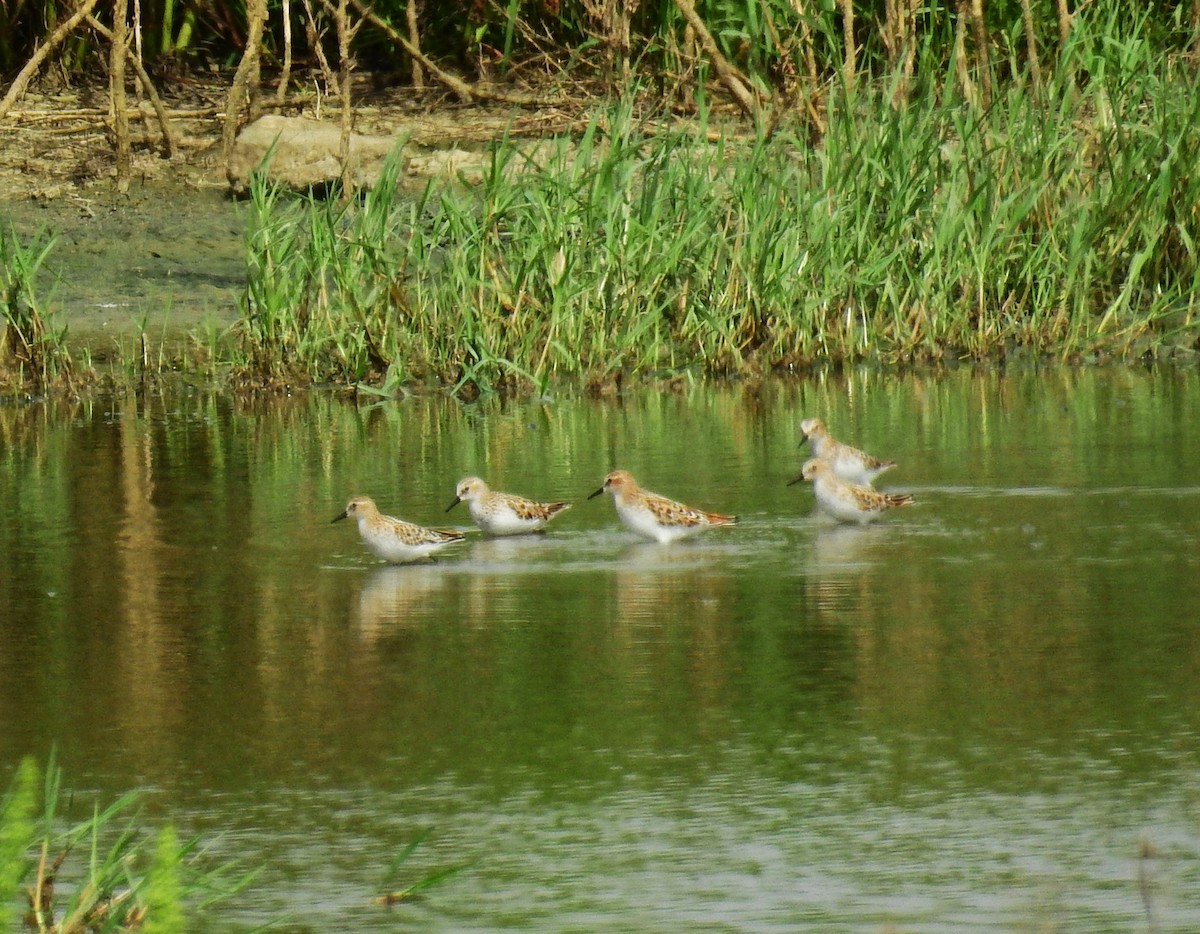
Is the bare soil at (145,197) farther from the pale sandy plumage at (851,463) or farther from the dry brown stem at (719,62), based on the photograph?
the pale sandy plumage at (851,463)

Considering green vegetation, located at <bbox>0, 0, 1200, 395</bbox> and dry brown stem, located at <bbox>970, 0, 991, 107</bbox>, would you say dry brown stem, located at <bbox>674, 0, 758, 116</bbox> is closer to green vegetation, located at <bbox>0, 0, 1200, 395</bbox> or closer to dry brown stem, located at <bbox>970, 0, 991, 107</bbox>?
dry brown stem, located at <bbox>970, 0, 991, 107</bbox>

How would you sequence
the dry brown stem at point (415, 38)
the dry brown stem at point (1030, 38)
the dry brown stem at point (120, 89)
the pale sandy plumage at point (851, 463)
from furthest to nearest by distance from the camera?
the dry brown stem at point (415, 38)
the dry brown stem at point (120, 89)
the dry brown stem at point (1030, 38)
the pale sandy plumage at point (851, 463)

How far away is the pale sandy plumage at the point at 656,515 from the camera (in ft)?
27.9

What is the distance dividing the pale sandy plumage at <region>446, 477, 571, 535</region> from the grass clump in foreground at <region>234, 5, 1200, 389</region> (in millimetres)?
3909

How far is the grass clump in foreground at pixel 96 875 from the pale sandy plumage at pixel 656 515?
3409mm

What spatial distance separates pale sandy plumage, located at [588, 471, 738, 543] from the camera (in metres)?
8.50

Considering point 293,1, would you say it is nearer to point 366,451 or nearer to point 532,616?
point 366,451

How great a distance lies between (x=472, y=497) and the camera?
893 centimetres

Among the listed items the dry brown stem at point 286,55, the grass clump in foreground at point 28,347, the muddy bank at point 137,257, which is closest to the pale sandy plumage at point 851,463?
the grass clump in foreground at point 28,347

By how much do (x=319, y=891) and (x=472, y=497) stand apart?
4.28m

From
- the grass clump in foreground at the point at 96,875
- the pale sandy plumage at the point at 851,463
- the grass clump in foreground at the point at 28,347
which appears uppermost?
the grass clump in foreground at the point at 28,347

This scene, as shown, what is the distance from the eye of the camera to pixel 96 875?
14.3 ft

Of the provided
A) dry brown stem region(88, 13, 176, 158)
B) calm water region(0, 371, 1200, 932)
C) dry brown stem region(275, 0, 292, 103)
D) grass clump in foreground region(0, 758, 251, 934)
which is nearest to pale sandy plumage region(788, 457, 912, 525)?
calm water region(0, 371, 1200, 932)

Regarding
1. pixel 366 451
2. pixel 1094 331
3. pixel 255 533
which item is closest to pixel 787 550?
pixel 255 533
